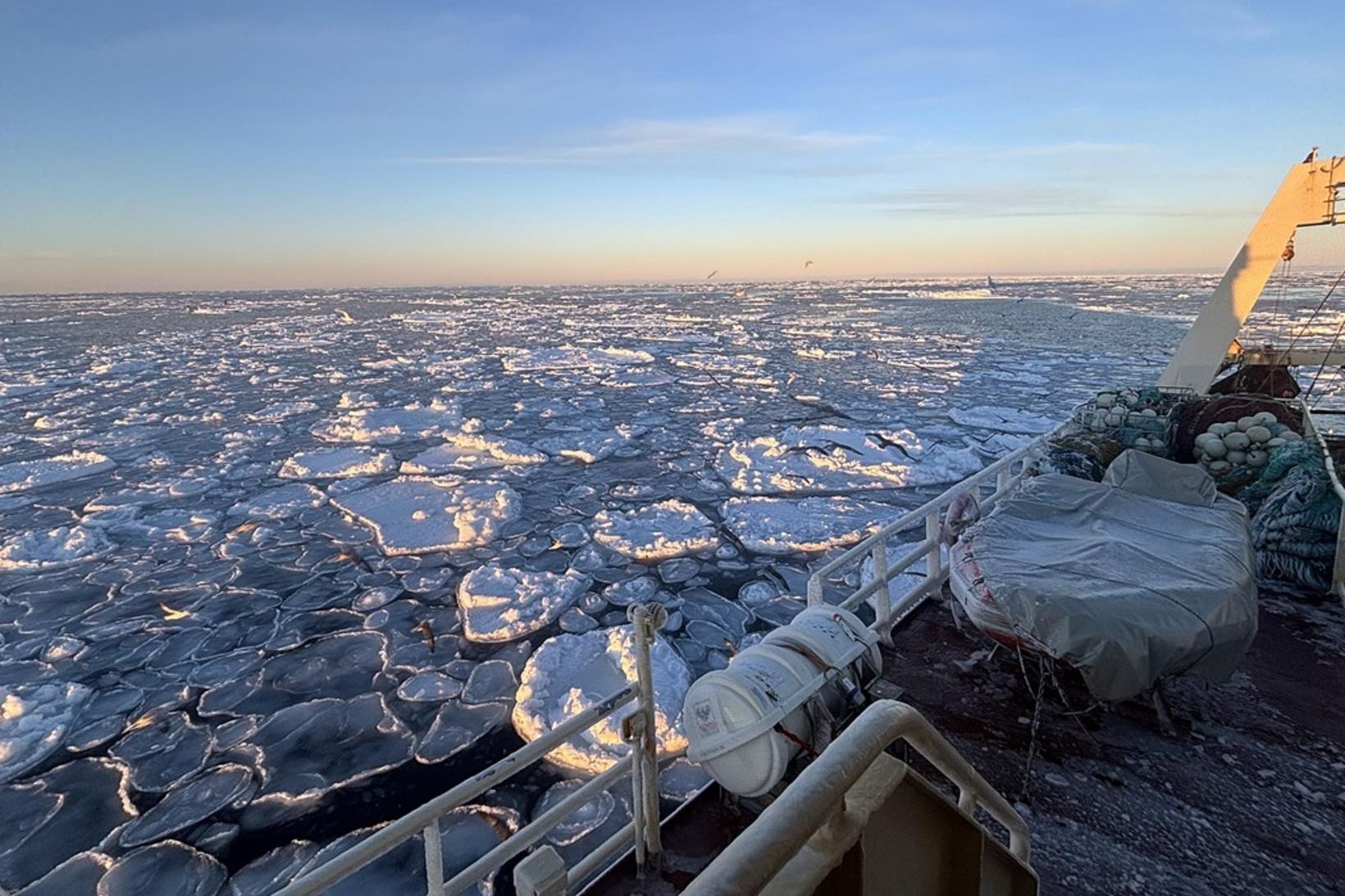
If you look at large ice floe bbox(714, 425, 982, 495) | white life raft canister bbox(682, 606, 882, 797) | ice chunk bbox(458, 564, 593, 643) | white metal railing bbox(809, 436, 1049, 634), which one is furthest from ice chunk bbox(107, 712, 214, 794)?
large ice floe bbox(714, 425, 982, 495)

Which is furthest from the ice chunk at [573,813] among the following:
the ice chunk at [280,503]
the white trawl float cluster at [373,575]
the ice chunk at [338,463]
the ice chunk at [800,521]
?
the ice chunk at [338,463]

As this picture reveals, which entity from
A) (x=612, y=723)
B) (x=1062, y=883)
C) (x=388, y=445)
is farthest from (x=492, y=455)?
(x=1062, y=883)

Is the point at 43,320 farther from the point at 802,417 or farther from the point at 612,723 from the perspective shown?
the point at 612,723

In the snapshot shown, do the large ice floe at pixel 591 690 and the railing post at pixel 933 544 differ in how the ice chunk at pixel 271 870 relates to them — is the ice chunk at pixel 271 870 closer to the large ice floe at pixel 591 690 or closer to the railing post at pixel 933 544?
the large ice floe at pixel 591 690

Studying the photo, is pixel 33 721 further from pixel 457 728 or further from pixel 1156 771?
pixel 1156 771

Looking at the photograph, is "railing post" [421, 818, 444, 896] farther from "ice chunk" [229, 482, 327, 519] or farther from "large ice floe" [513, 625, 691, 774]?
"ice chunk" [229, 482, 327, 519]

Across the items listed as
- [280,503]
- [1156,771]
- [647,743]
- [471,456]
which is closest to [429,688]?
[647,743]
